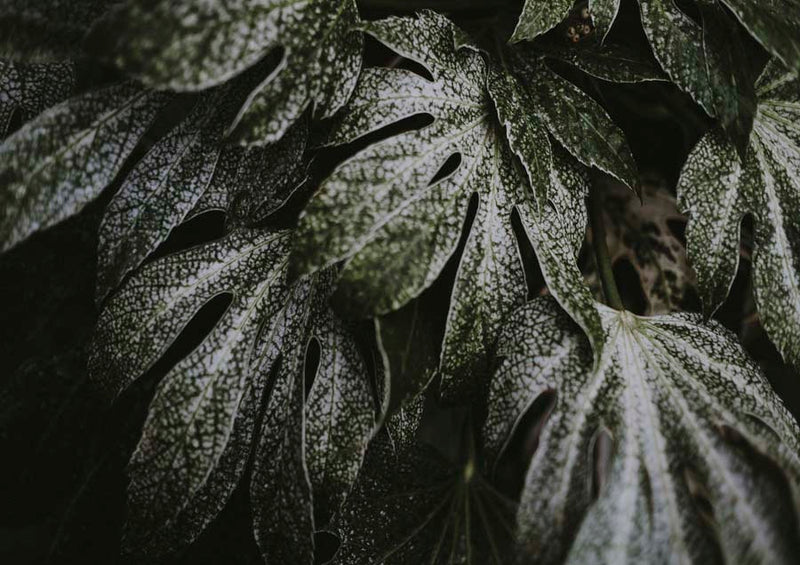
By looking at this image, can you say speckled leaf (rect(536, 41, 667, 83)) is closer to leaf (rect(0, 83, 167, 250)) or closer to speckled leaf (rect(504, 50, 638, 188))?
speckled leaf (rect(504, 50, 638, 188))

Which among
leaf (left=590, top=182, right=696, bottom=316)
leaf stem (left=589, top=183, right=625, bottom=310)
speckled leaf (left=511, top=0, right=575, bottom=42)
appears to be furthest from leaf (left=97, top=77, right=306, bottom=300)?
leaf (left=590, top=182, right=696, bottom=316)

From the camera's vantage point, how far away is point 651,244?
859 millimetres

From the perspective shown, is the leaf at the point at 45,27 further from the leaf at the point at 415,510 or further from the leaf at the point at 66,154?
the leaf at the point at 415,510

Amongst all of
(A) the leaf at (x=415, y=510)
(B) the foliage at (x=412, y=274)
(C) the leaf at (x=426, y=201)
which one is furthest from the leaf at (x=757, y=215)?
(A) the leaf at (x=415, y=510)

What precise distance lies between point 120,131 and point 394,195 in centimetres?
26

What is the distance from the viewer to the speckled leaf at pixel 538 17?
1.80 ft

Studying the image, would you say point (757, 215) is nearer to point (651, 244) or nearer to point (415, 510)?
point (651, 244)

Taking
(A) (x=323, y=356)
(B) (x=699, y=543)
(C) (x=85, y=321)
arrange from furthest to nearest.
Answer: (C) (x=85, y=321)
(A) (x=323, y=356)
(B) (x=699, y=543)

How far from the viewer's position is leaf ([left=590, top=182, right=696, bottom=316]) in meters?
0.83

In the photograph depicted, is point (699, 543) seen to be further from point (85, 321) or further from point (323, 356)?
point (85, 321)

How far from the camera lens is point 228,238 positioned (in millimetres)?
596

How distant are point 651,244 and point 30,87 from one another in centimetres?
76

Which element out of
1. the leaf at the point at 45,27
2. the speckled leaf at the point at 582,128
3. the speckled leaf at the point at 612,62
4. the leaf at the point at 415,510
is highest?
the leaf at the point at 45,27

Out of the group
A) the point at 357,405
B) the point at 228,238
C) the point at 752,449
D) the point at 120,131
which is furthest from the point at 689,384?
the point at 120,131
